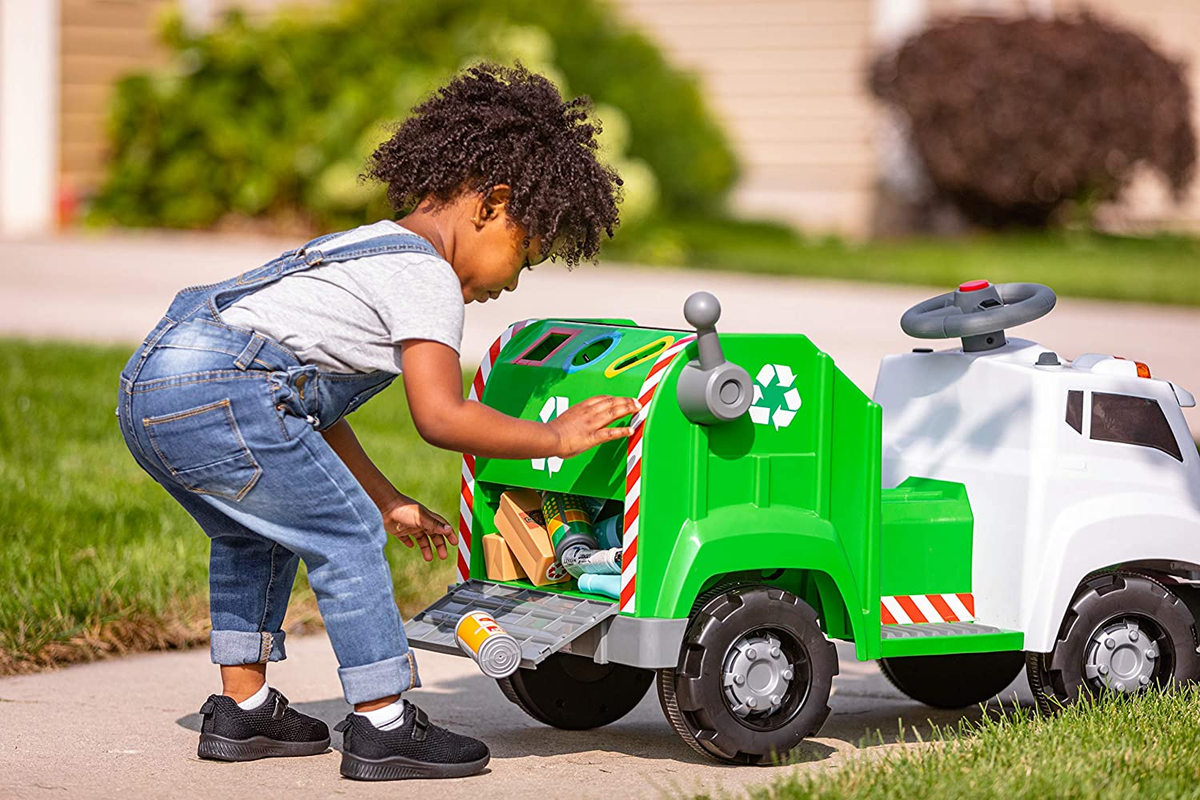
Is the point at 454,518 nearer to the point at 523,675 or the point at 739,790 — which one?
the point at 523,675

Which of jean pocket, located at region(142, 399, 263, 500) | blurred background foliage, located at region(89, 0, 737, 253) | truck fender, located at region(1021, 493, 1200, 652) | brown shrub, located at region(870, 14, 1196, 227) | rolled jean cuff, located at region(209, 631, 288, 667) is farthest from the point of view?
brown shrub, located at region(870, 14, 1196, 227)

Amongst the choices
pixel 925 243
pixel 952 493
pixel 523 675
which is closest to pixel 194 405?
pixel 523 675

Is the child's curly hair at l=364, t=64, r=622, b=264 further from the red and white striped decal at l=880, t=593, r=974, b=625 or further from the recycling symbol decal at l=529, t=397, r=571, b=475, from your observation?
the red and white striped decal at l=880, t=593, r=974, b=625

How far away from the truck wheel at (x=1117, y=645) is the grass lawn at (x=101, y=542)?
1.92m

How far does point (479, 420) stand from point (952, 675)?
1582mm

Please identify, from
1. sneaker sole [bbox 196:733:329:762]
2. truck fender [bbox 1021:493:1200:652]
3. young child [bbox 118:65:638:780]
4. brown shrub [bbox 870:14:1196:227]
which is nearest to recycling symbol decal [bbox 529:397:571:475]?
young child [bbox 118:65:638:780]

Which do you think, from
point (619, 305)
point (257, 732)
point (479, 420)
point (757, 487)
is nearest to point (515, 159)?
point (479, 420)

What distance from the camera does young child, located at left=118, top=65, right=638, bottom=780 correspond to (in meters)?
3.26

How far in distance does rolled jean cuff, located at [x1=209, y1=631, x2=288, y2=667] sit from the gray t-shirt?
2.07 ft

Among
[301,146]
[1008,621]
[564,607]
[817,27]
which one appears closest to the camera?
[564,607]

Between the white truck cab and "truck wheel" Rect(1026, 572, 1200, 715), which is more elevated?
the white truck cab

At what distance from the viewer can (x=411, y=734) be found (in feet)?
11.1

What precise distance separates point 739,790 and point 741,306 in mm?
7328

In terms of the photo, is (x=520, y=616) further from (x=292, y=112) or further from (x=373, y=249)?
(x=292, y=112)
